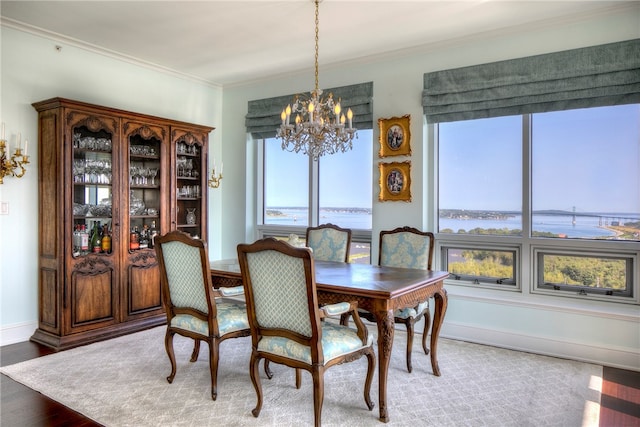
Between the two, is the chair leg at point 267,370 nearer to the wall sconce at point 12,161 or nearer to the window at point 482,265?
the window at point 482,265

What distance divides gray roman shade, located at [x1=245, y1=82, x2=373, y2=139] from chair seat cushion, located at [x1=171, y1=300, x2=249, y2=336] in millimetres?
2494

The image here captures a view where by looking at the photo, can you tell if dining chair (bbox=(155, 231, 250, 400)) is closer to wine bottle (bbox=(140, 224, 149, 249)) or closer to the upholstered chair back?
the upholstered chair back

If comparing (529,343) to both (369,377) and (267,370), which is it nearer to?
(369,377)

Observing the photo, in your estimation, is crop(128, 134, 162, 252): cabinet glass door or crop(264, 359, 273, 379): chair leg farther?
crop(128, 134, 162, 252): cabinet glass door

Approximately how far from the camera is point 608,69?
335 centimetres

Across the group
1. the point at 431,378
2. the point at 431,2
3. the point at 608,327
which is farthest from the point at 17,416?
the point at 608,327

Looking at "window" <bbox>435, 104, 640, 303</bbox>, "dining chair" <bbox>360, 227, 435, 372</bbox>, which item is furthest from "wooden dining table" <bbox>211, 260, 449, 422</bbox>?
"window" <bbox>435, 104, 640, 303</bbox>

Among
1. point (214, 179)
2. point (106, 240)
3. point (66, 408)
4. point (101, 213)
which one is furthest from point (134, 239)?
point (66, 408)

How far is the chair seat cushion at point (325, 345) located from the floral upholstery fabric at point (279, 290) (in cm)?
9

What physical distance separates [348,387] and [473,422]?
82cm

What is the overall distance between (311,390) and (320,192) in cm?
265

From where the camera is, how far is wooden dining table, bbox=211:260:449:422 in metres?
2.48

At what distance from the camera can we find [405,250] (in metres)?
3.66

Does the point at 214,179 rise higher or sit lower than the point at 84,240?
higher
